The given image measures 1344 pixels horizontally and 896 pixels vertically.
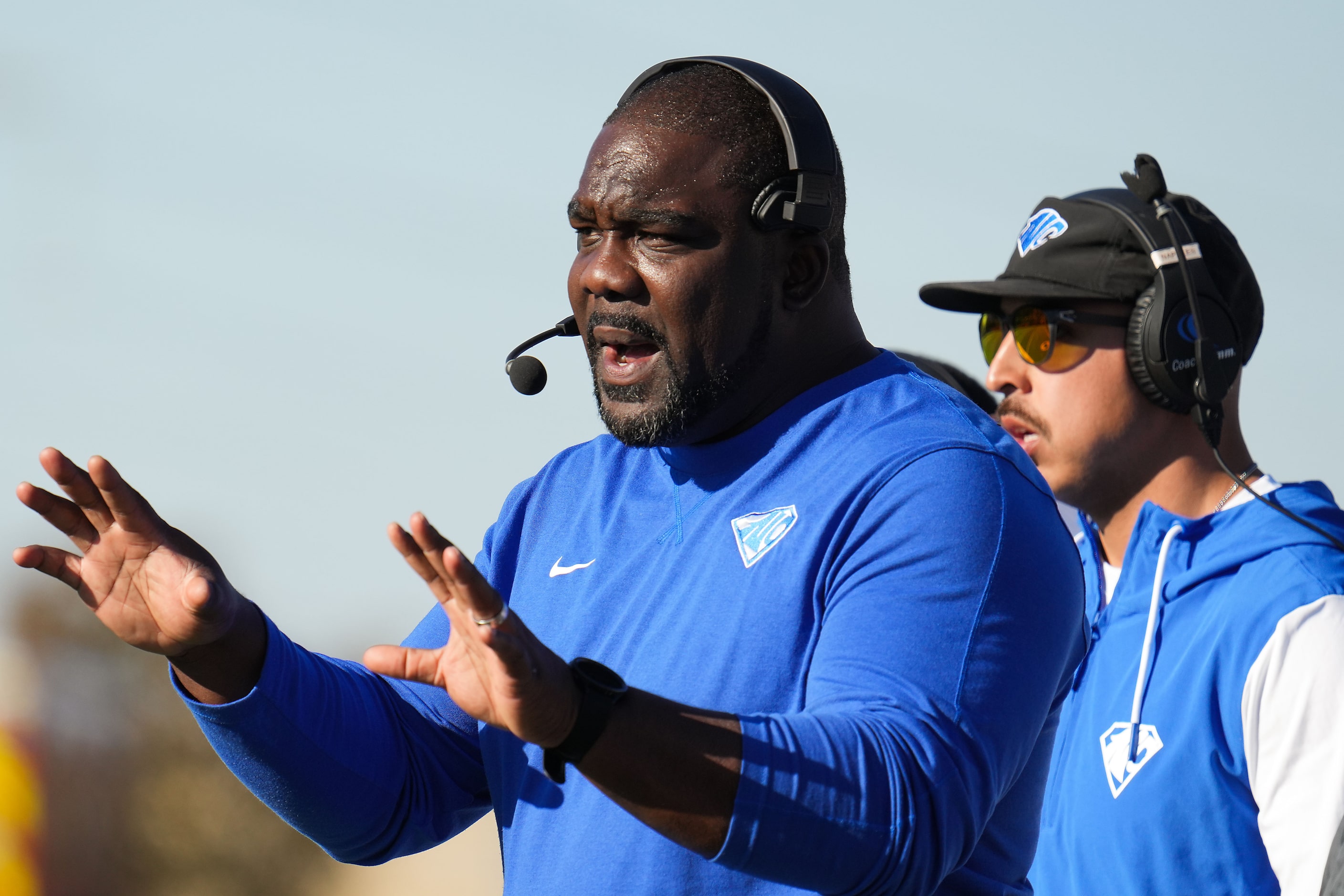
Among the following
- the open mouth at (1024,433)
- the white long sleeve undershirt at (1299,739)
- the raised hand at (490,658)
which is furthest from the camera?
the open mouth at (1024,433)

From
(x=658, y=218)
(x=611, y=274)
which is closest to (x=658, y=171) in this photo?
(x=658, y=218)

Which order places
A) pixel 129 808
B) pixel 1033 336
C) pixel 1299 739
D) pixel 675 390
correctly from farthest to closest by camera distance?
pixel 129 808
pixel 1033 336
pixel 1299 739
pixel 675 390

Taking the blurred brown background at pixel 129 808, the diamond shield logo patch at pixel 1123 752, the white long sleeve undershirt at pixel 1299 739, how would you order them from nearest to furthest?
the white long sleeve undershirt at pixel 1299 739, the diamond shield logo patch at pixel 1123 752, the blurred brown background at pixel 129 808

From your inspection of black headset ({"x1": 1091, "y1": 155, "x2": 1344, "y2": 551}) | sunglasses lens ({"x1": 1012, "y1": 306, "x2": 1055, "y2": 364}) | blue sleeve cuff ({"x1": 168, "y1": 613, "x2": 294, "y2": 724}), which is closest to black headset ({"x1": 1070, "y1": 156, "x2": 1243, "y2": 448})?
black headset ({"x1": 1091, "y1": 155, "x2": 1344, "y2": 551})

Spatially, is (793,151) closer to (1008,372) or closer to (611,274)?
(611,274)

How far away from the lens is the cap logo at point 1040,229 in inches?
158

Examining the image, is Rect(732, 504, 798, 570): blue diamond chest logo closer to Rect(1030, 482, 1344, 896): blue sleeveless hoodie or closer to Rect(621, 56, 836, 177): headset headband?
Rect(621, 56, 836, 177): headset headband

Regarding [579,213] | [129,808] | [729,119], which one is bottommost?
[129,808]

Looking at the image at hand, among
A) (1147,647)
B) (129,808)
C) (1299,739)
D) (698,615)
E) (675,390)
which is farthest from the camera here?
(129,808)

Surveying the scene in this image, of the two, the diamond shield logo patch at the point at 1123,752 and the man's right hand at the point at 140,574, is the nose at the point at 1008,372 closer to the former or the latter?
the diamond shield logo patch at the point at 1123,752

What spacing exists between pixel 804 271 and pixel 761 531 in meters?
0.55

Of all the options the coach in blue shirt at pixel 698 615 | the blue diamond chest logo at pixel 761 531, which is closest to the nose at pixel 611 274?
the coach in blue shirt at pixel 698 615

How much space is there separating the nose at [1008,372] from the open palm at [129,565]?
218 centimetres

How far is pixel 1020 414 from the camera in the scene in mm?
3857
